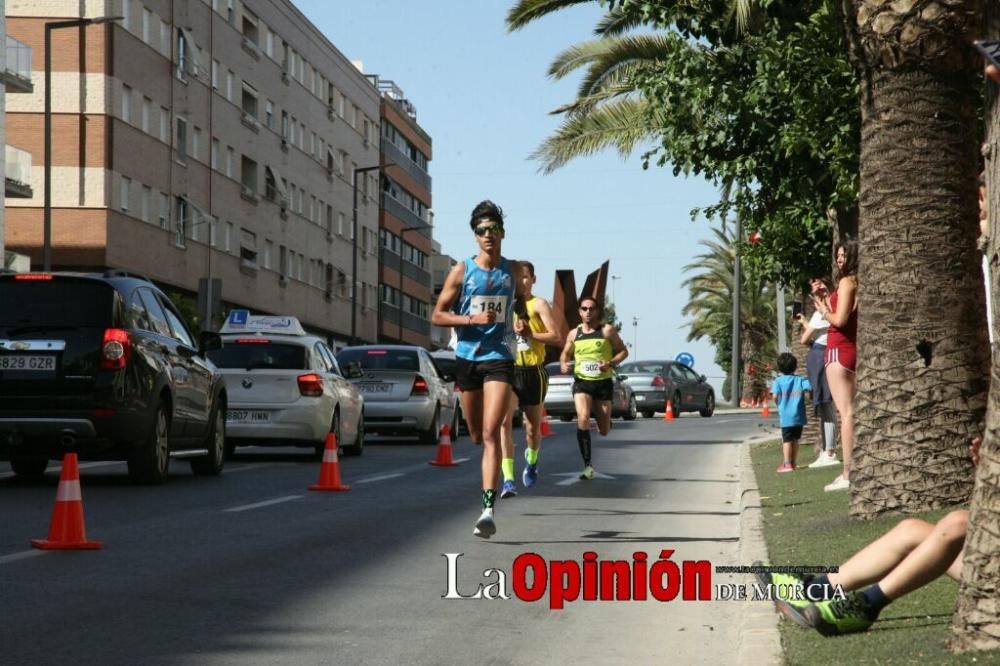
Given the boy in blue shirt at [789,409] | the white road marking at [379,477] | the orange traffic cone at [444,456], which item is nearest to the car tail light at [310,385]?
the orange traffic cone at [444,456]

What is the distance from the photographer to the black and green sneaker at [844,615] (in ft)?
22.8

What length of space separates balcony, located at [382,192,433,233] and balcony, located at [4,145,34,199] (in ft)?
154

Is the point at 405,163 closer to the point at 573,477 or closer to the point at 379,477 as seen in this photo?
the point at 573,477

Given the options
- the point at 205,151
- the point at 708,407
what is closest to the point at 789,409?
the point at 708,407

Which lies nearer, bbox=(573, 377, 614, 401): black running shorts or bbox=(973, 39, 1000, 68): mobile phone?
bbox=(973, 39, 1000, 68): mobile phone

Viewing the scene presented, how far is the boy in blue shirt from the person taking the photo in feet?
64.0

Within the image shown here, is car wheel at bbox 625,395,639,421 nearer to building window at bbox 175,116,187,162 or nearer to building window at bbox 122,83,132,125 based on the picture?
building window at bbox 122,83,132,125

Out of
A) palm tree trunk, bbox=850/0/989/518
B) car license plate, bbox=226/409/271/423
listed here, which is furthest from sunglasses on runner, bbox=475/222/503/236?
car license plate, bbox=226/409/271/423

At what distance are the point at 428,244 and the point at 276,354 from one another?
94400mm

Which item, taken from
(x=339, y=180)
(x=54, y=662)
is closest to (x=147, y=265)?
(x=339, y=180)

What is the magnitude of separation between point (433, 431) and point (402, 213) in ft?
257

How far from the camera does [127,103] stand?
187 feet

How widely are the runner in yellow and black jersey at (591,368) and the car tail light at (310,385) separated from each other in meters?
4.91

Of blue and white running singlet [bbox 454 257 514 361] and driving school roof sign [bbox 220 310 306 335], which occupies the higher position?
driving school roof sign [bbox 220 310 306 335]
